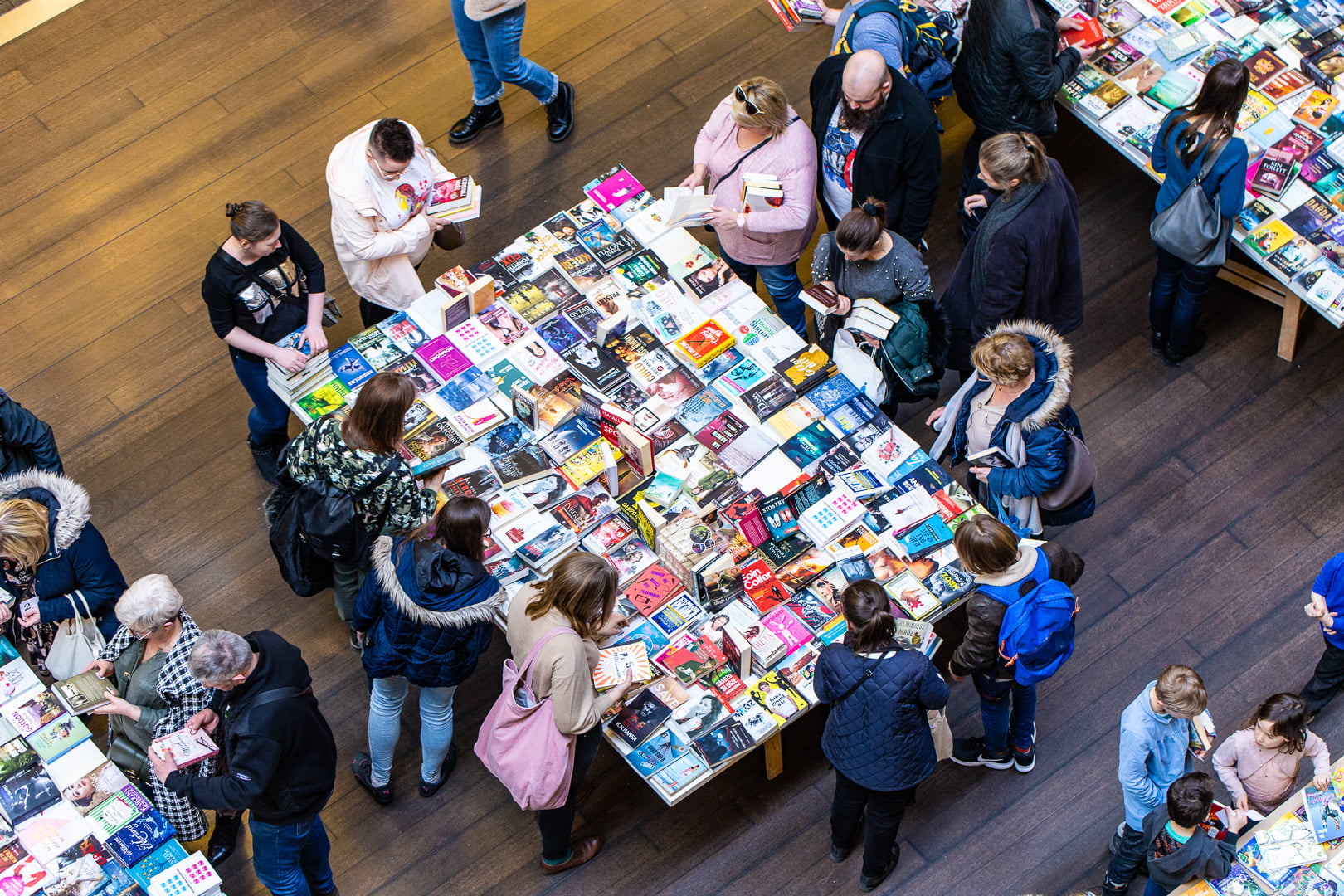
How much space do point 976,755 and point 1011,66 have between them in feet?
11.6

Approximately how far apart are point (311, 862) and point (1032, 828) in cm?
327

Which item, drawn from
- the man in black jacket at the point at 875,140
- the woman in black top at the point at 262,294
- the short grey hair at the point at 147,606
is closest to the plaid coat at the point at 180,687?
the short grey hair at the point at 147,606

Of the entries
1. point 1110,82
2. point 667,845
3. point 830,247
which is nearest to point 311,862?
point 667,845

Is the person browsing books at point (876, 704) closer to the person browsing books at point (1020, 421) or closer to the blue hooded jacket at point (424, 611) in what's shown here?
the person browsing books at point (1020, 421)

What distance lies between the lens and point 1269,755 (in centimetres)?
574

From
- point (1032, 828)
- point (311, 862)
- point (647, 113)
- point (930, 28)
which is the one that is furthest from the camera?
point (647, 113)

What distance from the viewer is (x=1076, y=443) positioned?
618 cm

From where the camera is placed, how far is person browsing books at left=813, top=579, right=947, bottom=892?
5293 mm

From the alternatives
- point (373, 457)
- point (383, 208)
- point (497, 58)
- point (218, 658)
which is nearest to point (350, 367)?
point (383, 208)

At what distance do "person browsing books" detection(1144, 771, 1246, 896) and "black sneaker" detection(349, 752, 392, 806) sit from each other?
341 cm

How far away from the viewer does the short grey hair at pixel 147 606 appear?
5383 mm

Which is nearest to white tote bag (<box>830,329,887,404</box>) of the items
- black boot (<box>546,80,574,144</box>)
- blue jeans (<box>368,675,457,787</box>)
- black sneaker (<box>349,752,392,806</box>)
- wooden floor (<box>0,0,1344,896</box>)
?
wooden floor (<box>0,0,1344,896</box>)

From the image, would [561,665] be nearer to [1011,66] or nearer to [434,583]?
[434,583]

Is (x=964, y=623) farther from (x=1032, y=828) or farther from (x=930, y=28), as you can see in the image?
(x=930, y=28)
